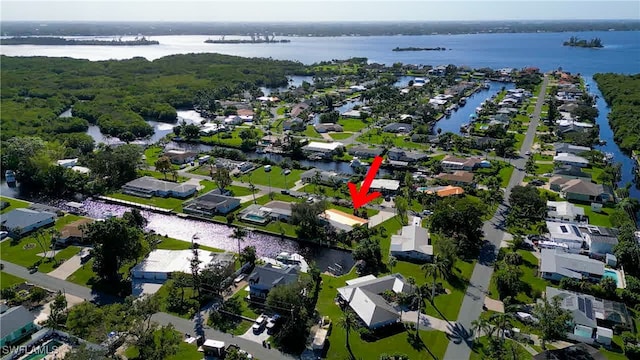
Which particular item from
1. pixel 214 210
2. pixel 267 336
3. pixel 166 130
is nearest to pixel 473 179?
pixel 214 210

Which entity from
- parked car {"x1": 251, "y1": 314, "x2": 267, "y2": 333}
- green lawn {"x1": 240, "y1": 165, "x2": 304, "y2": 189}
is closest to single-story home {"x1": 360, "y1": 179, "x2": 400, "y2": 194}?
green lawn {"x1": 240, "y1": 165, "x2": 304, "y2": 189}

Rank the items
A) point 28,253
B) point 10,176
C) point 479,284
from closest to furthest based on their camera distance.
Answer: point 479,284
point 28,253
point 10,176

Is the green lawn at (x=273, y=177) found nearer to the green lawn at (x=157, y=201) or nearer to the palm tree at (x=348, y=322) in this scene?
the green lawn at (x=157, y=201)

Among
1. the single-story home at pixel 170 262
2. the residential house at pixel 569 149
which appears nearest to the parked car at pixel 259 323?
the single-story home at pixel 170 262

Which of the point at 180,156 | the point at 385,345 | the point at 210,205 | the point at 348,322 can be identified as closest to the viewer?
the point at 385,345

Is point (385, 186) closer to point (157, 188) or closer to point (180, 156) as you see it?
point (157, 188)

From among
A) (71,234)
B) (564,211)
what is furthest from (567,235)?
(71,234)
